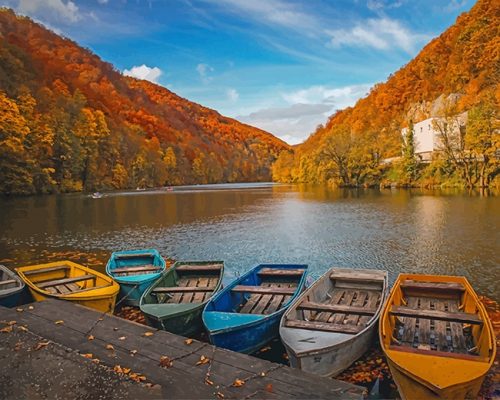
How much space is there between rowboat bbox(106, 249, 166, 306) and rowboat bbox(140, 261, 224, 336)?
0.67 m

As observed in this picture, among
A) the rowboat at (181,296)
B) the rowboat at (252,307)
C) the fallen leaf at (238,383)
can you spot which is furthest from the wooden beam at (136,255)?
the fallen leaf at (238,383)

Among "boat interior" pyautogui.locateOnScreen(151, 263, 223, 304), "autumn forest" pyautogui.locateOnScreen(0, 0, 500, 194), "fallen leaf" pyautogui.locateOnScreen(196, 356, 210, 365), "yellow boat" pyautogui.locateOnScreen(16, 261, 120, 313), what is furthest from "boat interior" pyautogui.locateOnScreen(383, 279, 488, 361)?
"autumn forest" pyautogui.locateOnScreen(0, 0, 500, 194)

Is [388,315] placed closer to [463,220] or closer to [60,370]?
[60,370]

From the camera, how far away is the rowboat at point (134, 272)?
35.9 ft

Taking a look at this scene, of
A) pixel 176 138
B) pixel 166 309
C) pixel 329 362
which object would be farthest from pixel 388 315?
pixel 176 138

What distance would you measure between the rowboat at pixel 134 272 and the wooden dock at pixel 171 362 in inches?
135

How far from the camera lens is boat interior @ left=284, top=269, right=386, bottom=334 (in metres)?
7.36

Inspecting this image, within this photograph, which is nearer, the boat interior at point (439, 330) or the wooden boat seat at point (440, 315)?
the boat interior at point (439, 330)

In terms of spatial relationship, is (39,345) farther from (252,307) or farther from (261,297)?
(261,297)

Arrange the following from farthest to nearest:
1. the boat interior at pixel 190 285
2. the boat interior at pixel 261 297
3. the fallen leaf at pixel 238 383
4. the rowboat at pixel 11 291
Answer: the boat interior at pixel 190 285
the rowboat at pixel 11 291
the boat interior at pixel 261 297
the fallen leaf at pixel 238 383

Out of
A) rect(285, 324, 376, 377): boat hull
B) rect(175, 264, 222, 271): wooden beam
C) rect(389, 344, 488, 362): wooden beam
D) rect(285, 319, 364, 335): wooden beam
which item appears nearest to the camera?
rect(389, 344, 488, 362): wooden beam

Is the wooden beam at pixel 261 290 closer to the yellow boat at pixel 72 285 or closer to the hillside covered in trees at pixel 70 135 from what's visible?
the yellow boat at pixel 72 285

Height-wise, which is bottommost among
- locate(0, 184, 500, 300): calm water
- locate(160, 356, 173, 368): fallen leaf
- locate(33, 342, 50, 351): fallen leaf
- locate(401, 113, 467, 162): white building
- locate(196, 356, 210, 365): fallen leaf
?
locate(0, 184, 500, 300): calm water

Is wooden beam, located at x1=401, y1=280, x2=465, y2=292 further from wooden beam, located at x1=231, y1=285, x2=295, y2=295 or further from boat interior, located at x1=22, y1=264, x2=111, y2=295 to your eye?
boat interior, located at x1=22, y1=264, x2=111, y2=295
